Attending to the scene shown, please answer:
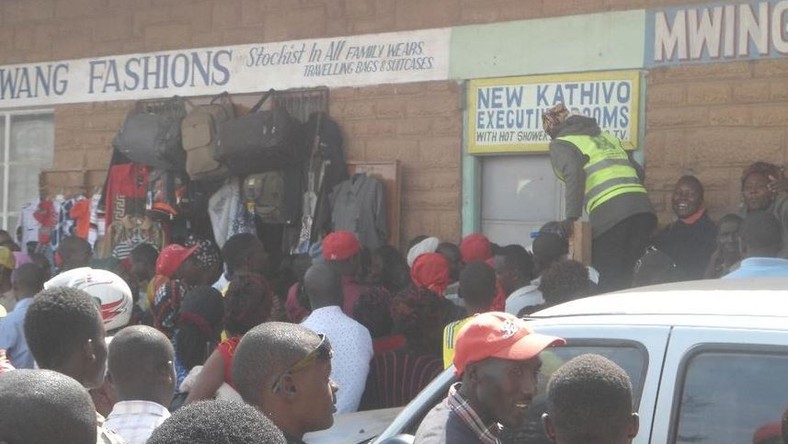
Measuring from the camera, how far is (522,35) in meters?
9.13

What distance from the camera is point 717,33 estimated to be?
8219 millimetres

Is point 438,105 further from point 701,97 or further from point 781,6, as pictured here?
point 781,6

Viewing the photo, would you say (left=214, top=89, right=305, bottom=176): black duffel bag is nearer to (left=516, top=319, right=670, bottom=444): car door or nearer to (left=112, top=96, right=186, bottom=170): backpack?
(left=112, top=96, right=186, bottom=170): backpack

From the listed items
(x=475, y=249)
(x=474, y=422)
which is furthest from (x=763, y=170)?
(x=474, y=422)

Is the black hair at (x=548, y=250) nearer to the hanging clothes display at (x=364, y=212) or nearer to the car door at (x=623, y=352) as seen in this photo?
the hanging clothes display at (x=364, y=212)

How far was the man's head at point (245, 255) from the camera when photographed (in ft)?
26.1

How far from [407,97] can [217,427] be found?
25.6 feet

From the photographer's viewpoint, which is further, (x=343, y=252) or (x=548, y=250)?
(x=343, y=252)

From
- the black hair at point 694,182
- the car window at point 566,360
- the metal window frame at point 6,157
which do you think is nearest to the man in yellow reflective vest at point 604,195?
the black hair at point 694,182

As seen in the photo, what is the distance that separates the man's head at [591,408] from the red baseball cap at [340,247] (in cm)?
490

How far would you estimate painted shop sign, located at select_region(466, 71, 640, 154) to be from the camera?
8570 millimetres

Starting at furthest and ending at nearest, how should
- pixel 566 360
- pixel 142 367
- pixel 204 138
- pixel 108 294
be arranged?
pixel 204 138, pixel 108 294, pixel 142 367, pixel 566 360

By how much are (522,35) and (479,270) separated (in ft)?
10.8

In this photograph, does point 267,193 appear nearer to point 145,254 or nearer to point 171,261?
point 145,254
